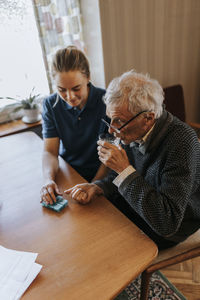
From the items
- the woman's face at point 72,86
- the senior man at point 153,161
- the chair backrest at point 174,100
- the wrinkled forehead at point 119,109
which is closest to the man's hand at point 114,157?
the senior man at point 153,161

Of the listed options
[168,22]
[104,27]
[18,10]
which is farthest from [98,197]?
[168,22]

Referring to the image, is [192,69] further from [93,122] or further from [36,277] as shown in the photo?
[36,277]

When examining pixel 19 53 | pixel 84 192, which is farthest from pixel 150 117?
pixel 19 53

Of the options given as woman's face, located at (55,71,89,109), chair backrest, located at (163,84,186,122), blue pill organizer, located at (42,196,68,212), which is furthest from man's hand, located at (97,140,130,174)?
chair backrest, located at (163,84,186,122)

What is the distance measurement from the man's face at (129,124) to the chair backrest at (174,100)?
134 cm

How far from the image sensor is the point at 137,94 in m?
1.01

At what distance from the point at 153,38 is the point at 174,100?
62cm

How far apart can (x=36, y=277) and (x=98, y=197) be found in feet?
1.44

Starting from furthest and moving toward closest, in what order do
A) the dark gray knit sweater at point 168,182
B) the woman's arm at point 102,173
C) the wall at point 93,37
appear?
the wall at point 93,37
the woman's arm at point 102,173
the dark gray knit sweater at point 168,182

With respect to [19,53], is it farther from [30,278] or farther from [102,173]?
[30,278]

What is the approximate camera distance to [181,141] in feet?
3.26

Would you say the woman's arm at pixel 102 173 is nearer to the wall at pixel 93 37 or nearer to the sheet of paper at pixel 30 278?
the sheet of paper at pixel 30 278

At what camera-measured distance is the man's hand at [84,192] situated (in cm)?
107

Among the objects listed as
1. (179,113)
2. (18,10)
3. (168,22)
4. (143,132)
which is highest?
(18,10)
